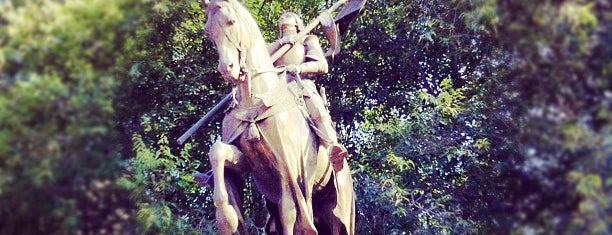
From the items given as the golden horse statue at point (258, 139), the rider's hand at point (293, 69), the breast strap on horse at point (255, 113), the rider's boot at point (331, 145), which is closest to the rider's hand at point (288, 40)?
the rider's hand at point (293, 69)

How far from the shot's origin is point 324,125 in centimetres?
574

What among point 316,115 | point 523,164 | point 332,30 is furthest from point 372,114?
point 523,164

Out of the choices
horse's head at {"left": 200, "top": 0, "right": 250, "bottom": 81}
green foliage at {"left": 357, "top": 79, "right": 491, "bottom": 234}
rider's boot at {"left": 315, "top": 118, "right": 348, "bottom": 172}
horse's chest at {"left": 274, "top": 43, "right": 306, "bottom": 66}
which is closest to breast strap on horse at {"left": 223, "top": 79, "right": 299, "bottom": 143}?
horse's head at {"left": 200, "top": 0, "right": 250, "bottom": 81}

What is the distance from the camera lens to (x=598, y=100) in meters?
2.57

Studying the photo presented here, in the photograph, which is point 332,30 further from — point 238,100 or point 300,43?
point 238,100

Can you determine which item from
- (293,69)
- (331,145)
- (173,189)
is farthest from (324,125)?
(173,189)

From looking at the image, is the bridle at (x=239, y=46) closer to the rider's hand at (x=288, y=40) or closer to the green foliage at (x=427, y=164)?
the rider's hand at (x=288, y=40)

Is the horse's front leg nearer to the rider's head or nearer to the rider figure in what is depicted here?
the rider figure

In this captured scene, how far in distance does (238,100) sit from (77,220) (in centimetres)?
240

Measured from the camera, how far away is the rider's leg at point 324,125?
18.2ft

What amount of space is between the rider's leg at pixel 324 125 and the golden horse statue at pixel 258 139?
0.08 meters

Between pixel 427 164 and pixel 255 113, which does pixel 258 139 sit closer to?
pixel 255 113

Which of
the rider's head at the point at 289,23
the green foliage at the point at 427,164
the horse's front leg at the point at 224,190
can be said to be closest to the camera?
the horse's front leg at the point at 224,190

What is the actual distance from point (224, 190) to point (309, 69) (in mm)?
1231
